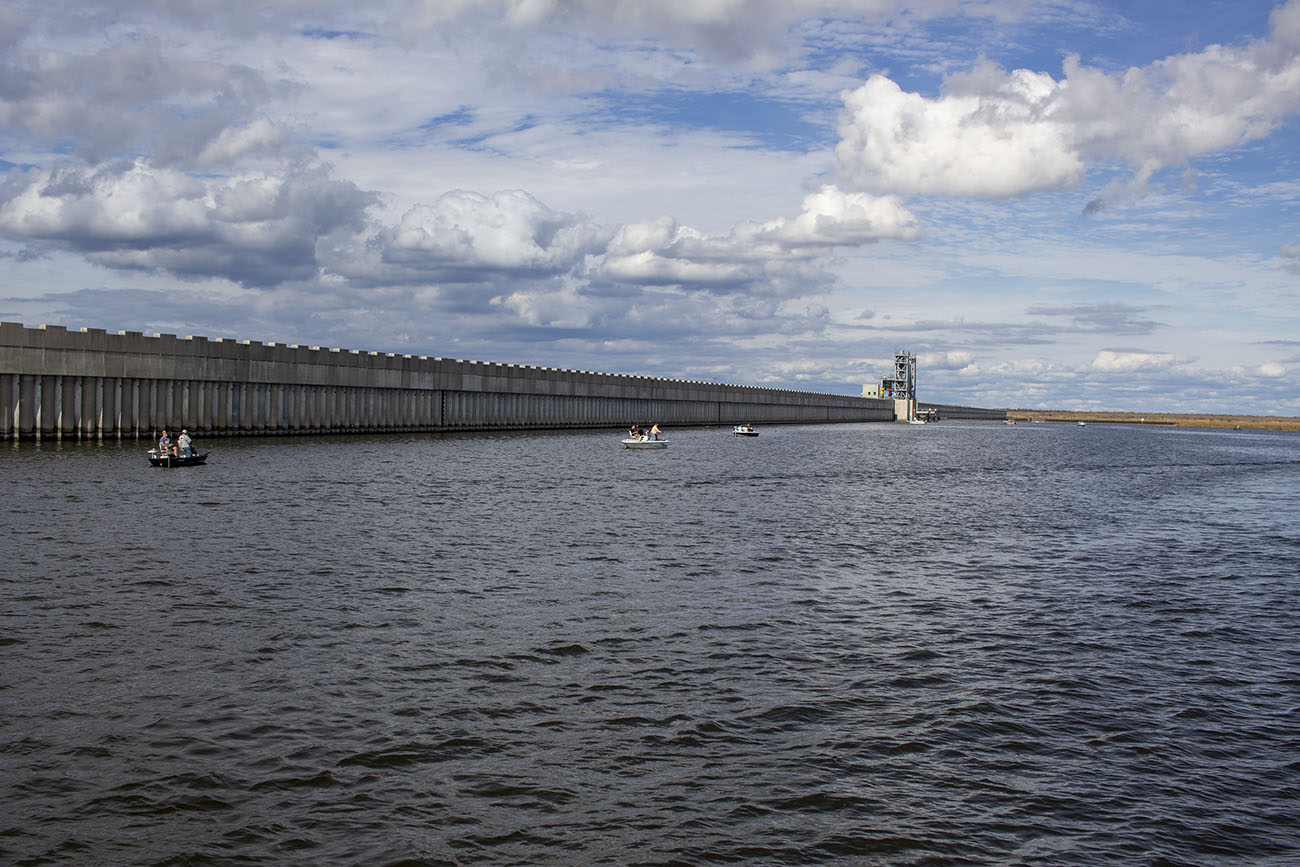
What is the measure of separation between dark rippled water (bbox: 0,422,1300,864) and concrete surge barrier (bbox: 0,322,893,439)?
47711mm

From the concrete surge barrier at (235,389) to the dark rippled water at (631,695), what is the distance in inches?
1878

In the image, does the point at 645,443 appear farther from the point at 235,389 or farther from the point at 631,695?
the point at 631,695

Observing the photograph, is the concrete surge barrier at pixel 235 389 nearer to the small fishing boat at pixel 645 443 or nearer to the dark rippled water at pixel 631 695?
the small fishing boat at pixel 645 443

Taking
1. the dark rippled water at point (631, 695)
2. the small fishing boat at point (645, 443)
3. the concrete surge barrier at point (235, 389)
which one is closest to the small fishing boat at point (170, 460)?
the dark rippled water at point (631, 695)

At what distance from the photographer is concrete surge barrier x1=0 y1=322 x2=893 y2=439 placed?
76.6 meters

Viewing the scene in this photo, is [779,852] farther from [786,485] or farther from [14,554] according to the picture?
[786,485]

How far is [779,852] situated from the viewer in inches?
411

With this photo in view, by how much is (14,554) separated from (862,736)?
2327cm

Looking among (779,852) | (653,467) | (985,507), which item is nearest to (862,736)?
(779,852)

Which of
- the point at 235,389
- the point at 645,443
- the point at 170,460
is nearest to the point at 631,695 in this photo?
the point at 170,460

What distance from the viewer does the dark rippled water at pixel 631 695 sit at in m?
10.9

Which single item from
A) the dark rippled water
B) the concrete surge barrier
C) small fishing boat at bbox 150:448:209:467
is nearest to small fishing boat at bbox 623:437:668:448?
the concrete surge barrier

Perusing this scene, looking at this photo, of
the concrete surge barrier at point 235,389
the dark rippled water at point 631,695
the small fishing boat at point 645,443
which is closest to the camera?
the dark rippled water at point 631,695

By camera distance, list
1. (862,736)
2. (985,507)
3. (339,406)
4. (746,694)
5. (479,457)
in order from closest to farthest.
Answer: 1. (862,736)
2. (746,694)
3. (985,507)
4. (479,457)
5. (339,406)
